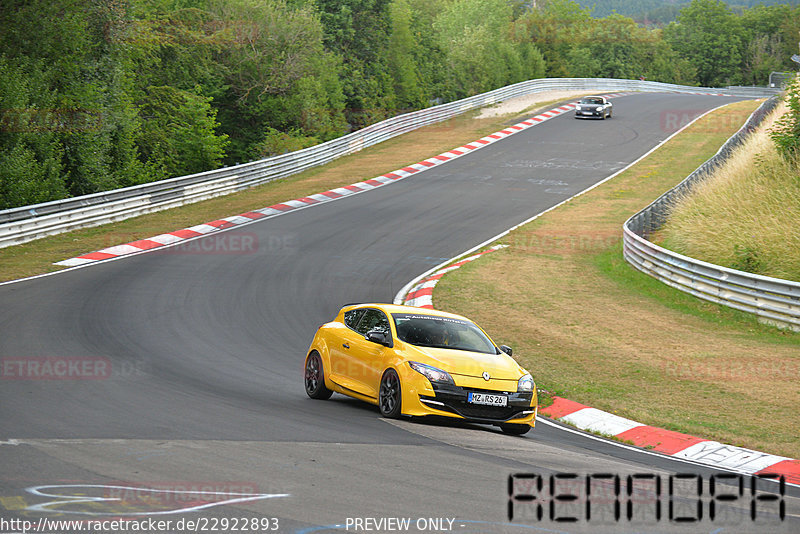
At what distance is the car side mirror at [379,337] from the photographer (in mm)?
11438

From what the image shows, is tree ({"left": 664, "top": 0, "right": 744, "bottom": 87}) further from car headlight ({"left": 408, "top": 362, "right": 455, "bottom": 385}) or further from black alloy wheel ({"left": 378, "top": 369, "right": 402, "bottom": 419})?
car headlight ({"left": 408, "top": 362, "right": 455, "bottom": 385})

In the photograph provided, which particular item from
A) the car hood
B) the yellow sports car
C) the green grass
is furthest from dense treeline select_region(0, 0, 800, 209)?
the car hood

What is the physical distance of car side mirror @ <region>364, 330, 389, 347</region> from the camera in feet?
37.5

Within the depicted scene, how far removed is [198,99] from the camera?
41.7 metres

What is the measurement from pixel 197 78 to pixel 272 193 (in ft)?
40.7

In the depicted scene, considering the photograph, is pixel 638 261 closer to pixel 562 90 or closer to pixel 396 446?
pixel 396 446

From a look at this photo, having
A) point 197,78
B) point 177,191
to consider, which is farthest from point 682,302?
point 197,78

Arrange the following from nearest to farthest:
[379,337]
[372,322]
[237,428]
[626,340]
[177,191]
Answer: [237,428], [379,337], [372,322], [626,340], [177,191]

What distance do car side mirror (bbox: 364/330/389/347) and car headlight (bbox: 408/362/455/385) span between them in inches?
31.6

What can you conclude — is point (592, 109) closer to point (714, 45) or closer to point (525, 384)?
point (525, 384)

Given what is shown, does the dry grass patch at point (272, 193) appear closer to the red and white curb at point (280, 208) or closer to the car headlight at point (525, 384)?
the red and white curb at point (280, 208)

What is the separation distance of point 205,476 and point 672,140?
143ft

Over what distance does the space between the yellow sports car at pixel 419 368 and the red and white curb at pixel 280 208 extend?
12252 mm

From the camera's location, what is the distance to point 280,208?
3152cm
